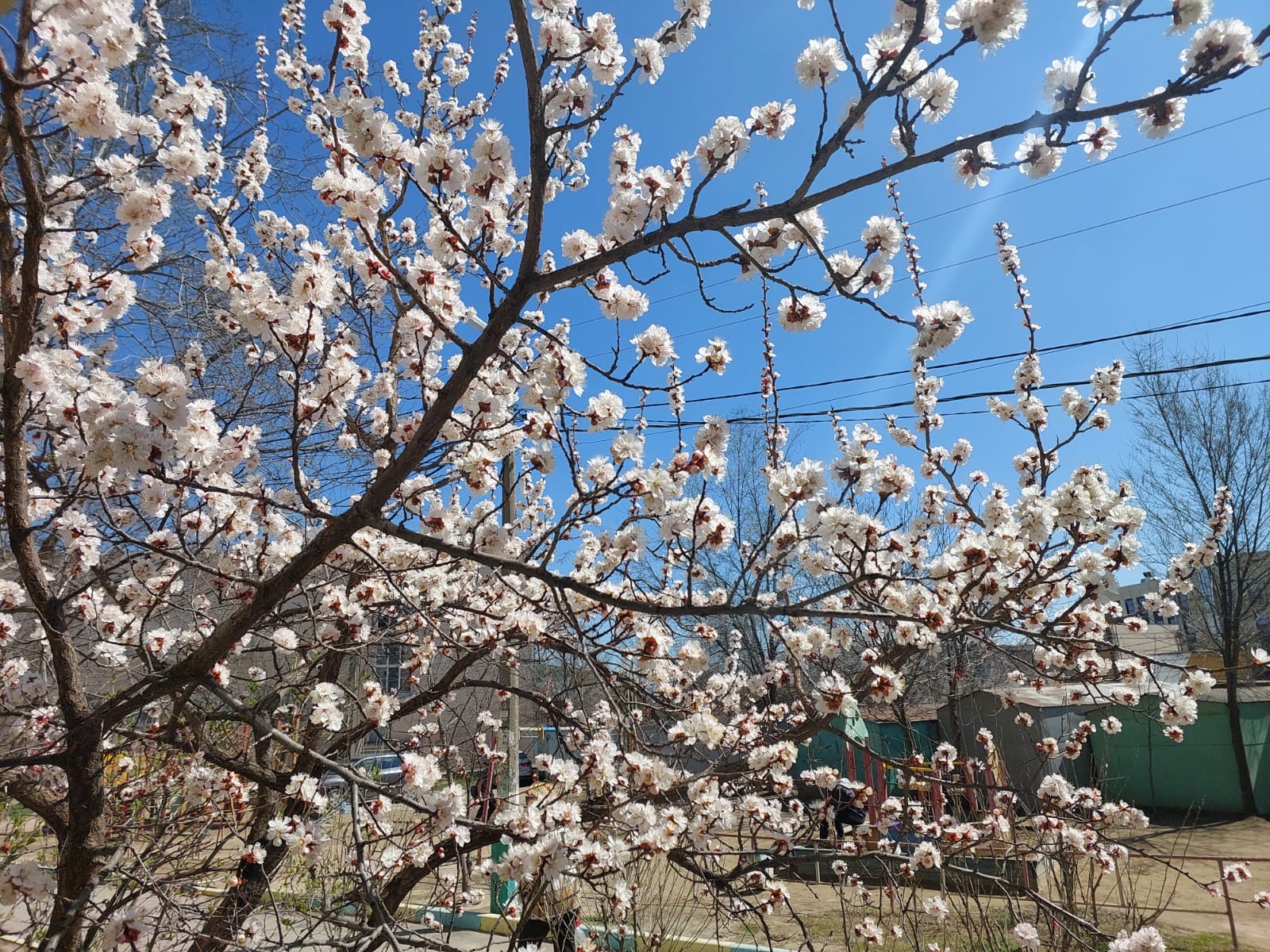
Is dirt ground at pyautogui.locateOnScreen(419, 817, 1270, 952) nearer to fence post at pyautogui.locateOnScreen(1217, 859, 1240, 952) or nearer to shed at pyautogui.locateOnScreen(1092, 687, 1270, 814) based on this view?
fence post at pyautogui.locateOnScreen(1217, 859, 1240, 952)

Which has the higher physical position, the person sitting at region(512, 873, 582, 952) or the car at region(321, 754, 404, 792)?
the car at region(321, 754, 404, 792)

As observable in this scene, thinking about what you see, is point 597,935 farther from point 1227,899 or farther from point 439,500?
point 1227,899

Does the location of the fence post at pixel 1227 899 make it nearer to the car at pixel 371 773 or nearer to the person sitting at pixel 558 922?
the person sitting at pixel 558 922

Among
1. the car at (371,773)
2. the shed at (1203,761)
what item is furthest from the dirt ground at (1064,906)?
the shed at (1203,761)

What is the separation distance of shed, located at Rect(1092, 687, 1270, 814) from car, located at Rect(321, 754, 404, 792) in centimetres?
1347

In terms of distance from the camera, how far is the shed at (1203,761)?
47.2ft

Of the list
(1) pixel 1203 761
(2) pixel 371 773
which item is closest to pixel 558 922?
(2) pixel 371 773

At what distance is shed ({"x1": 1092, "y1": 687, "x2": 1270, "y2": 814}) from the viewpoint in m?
14.4

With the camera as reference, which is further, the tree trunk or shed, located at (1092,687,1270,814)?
shed, located at (1092,687,1270,814)

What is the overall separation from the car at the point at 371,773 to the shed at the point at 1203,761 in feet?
44.2

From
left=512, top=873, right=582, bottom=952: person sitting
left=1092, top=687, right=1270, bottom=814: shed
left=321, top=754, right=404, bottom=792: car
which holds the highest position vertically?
left=321, top=754, right=404, bottom=792: car

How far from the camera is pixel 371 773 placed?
716 centimetres

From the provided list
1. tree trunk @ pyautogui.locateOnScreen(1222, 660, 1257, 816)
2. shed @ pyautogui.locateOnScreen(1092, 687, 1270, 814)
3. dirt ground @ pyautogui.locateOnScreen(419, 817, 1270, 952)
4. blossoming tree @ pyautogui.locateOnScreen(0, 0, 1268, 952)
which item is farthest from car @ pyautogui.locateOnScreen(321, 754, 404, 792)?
tree trunk @ pyautogui.locateOnScreen(1222, 660, 1257, 816)

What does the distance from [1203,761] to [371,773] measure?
16373mm
